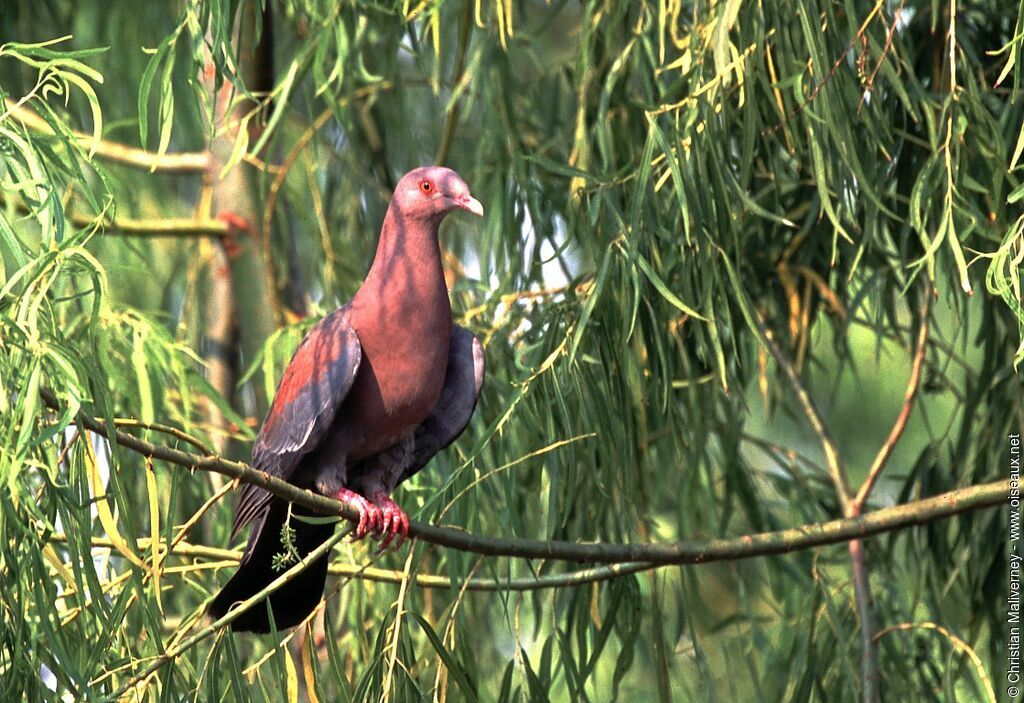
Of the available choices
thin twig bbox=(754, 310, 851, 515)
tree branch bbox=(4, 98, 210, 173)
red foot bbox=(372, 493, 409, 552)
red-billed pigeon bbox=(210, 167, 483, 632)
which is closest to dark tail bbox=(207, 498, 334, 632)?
red-billed pigeon bbox=(210, 167, 483, 632)

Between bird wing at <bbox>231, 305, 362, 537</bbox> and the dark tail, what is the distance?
1.8 inches

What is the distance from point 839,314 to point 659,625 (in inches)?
33.7

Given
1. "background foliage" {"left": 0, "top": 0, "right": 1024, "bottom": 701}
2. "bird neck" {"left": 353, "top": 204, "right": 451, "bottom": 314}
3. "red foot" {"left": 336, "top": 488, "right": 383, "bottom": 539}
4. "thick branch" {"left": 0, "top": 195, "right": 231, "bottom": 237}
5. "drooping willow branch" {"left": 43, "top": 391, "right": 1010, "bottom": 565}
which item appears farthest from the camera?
"thick branch" {"left": 0, "top": 195, "right": 231, "bottom": 237}

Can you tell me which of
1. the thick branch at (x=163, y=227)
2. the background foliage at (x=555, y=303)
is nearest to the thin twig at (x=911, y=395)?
the background foliage at (x=555, y=303)

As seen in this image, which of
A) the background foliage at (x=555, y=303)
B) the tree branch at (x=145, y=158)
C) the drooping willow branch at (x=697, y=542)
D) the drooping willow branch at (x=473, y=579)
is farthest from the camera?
the tree branch at (x=145, y=158)

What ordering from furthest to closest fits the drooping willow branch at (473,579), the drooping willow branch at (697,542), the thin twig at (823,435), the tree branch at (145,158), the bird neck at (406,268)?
the tree branch at (145,158) < the thin twig at (823,435) < the bird neck at (406,268) < the drooping willow branch at (473,579) < the drooping willow branch at (697,542)

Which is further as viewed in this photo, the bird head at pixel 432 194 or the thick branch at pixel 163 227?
the thick branch at pixel 163 227

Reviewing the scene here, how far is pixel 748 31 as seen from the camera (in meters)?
2.16

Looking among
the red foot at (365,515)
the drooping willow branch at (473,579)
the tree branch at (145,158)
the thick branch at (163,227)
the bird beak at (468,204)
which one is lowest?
the drooping willow branch at (473,579)

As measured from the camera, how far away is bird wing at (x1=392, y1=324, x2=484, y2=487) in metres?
2.69

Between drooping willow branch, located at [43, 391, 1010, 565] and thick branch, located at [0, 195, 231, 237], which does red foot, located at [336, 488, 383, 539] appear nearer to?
drooping willow branch, located at [43, 391, 1010, 565]

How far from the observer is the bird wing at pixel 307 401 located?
254cm

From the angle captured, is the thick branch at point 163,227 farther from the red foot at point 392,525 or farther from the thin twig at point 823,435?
the thin twig at point 823,435

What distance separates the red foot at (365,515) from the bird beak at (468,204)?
0.58 meters
